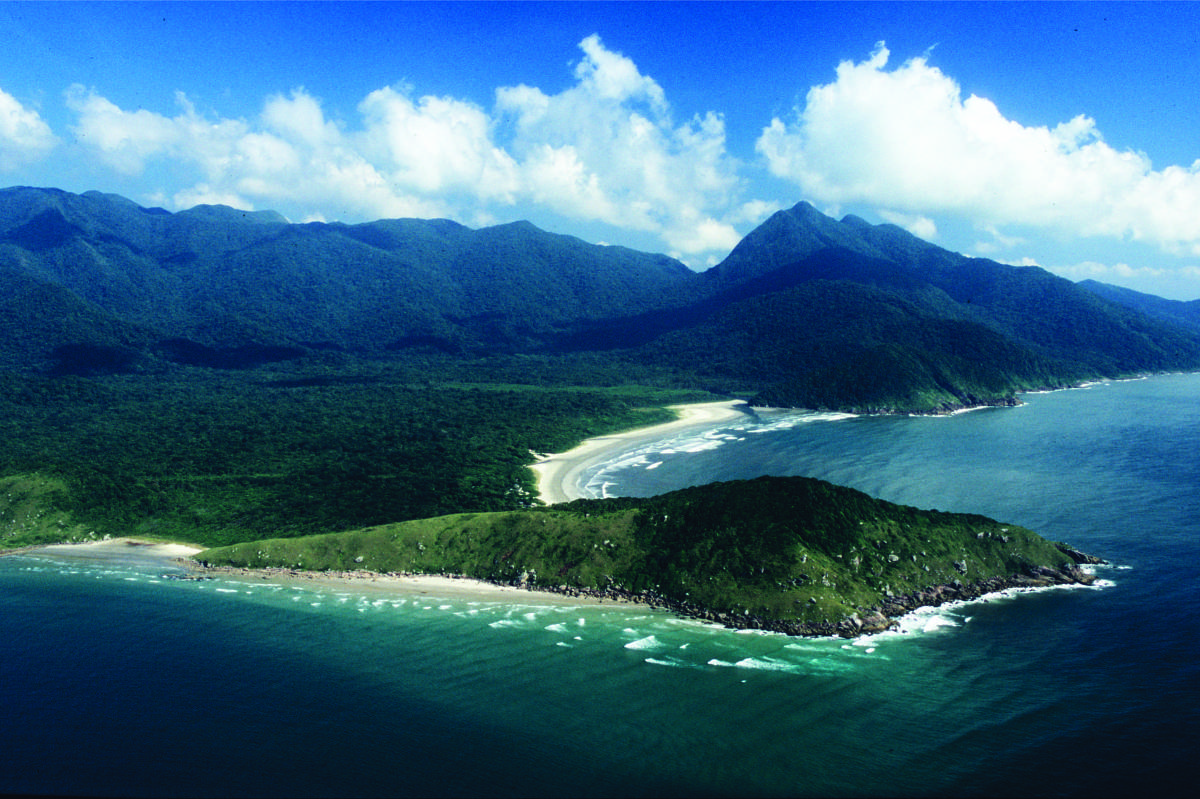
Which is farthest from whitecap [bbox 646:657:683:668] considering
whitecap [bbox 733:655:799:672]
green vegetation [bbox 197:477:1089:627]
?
green vegetation [bbox 197:477:1089:627]

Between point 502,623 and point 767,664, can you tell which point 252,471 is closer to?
point 502,623

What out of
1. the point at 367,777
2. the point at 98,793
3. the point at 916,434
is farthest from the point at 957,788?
the point at 916,434

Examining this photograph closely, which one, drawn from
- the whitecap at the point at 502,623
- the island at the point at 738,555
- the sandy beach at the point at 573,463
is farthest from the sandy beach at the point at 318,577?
the sandy beach at the point at 573,463

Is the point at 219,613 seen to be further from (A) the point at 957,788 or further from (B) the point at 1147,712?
(B) the point at 1147,712

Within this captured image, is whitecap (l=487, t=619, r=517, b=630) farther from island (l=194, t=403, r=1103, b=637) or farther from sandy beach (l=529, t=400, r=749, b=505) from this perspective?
sandy beach (l=529, t=400, r=749, b=505)

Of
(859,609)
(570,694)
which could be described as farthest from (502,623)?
(859,609)
